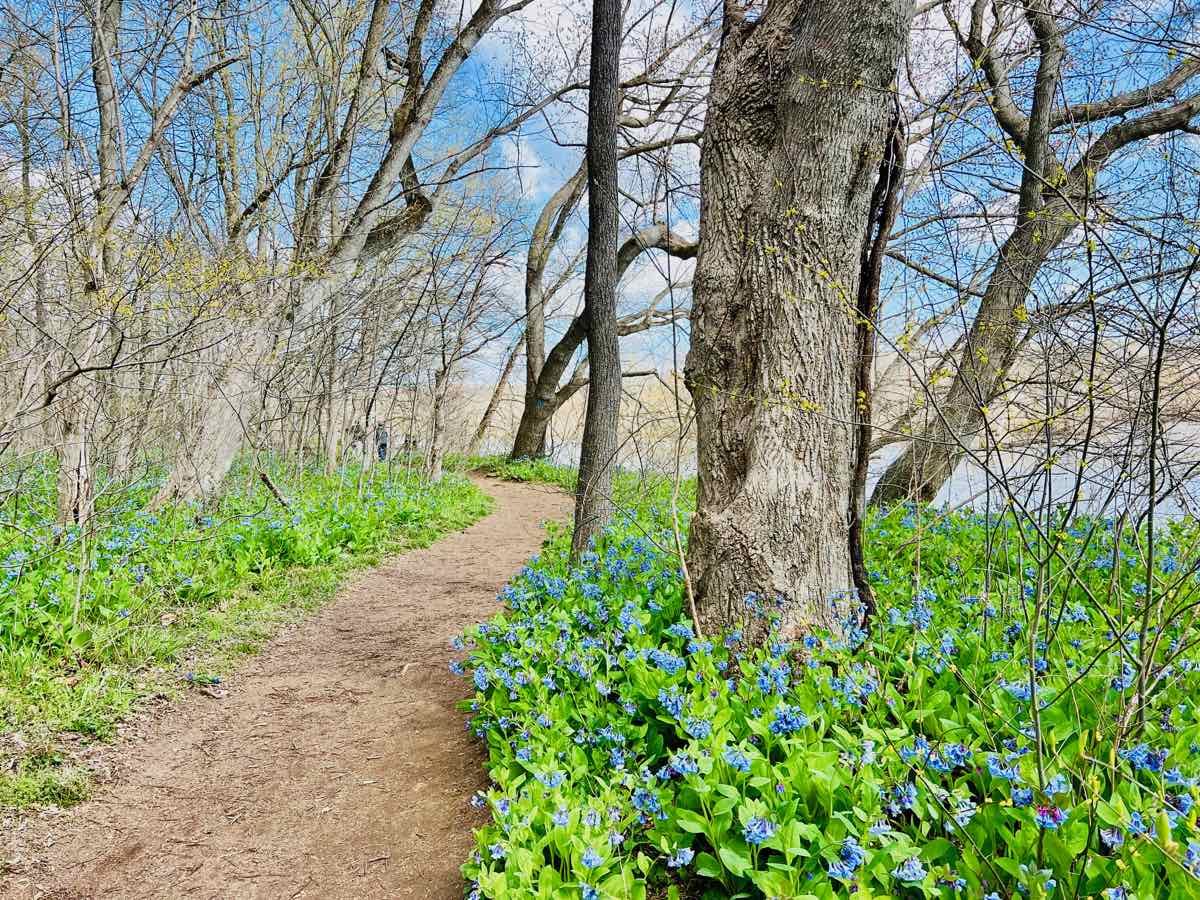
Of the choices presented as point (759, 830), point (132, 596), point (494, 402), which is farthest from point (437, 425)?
point (759, 830)

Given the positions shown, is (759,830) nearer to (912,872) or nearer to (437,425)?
(912,872)

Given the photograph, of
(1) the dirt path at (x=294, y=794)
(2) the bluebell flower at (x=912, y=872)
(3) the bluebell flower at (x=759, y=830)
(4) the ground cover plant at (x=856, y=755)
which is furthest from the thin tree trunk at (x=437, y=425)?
(2) the bluebell flower at (x=912, y=872)

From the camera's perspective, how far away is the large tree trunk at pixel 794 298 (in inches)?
114

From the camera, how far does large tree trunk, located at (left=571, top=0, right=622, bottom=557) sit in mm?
4984

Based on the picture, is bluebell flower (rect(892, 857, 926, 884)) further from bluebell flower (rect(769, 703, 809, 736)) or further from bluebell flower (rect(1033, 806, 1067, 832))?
bluebell flower (rect(769, 703, 809, 736))

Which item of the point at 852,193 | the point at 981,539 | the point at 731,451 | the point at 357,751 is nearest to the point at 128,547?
the point at 357,751

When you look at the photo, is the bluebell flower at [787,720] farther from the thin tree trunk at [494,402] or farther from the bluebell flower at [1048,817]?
the thin tree trunk at [494,402]

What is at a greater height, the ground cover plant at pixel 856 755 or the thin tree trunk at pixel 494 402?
the thin tree trunk at pixel 494 402

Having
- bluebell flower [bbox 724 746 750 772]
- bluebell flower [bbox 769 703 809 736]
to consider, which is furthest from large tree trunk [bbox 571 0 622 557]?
bluebell flower [bbox 724 746 750 772]

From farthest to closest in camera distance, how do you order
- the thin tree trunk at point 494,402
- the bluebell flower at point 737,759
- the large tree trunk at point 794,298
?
the thin tree trunk at point 494,402, the large tree trunk at point 794,298, the bluebell flower at point 737,759

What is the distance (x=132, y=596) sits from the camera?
404cm

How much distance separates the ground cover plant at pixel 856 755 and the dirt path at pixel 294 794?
36 centimetres

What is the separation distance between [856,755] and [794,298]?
1.83m

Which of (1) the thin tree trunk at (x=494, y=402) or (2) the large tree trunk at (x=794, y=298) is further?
(1) the thin tree trunk at (x=494, y=402)
